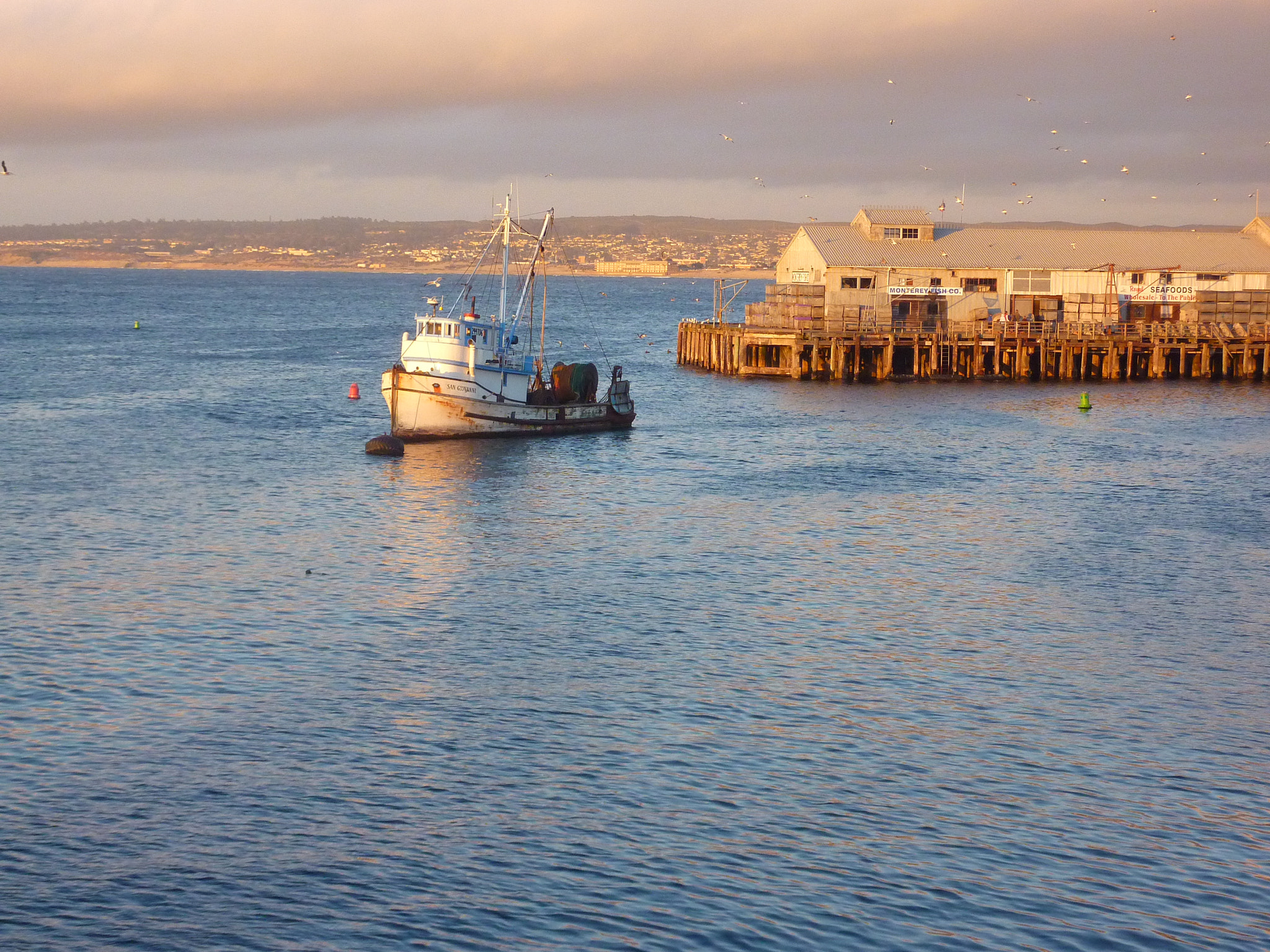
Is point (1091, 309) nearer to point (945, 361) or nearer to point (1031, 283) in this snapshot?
point (1031, 283)

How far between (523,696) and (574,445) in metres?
37.7

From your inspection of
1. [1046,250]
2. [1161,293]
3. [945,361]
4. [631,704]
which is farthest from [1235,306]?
[631,704]

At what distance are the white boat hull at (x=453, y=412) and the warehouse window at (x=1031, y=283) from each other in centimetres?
4540

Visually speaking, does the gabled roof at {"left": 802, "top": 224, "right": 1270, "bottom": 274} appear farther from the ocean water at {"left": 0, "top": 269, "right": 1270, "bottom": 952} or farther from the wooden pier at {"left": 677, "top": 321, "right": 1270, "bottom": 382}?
the ocean water at {"left": 0, "top": 269, "right": 1270, "bottom": 952}

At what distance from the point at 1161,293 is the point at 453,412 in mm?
60674

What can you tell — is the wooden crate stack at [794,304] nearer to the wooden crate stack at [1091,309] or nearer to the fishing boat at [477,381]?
the wooden crate stack at [1091,309]

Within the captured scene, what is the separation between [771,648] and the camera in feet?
109

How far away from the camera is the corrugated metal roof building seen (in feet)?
323

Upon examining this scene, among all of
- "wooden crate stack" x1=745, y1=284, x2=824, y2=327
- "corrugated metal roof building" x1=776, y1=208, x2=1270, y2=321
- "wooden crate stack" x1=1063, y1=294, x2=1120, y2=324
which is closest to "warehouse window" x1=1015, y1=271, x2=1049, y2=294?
"corrugated metal roof building" x1=776, y1=208, x2=1270, y2=321

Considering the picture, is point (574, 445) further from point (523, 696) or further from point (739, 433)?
point (523, 696)

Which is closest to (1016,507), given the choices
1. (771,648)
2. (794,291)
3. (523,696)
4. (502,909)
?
(771,648)

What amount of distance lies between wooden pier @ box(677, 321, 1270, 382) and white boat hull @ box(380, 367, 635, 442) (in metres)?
30.6

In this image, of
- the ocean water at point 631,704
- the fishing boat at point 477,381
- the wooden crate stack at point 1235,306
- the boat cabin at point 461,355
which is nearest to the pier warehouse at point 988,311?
the wooden crate stack at point 1235,306

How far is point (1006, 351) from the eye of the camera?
97.0m
